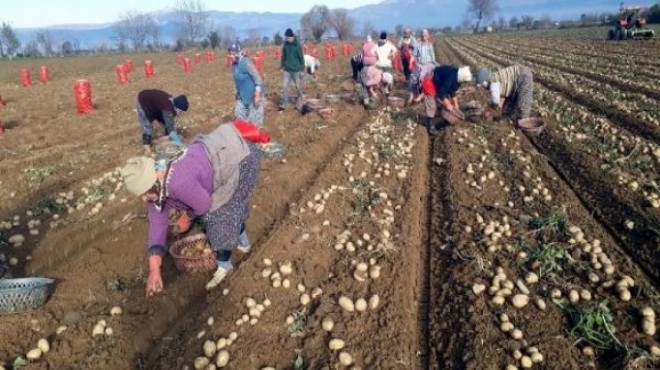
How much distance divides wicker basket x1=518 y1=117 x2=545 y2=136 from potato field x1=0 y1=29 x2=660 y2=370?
0.15 meters

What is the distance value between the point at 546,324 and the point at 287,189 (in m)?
3.87

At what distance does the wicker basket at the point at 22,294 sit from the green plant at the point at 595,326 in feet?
14.7

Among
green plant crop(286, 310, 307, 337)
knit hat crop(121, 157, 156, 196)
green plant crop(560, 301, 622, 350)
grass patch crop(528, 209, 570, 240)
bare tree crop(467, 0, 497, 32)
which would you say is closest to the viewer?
knit hat crop(121, 157, 156, 196)

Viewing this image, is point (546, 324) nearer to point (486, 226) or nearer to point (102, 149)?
point (486, 226)

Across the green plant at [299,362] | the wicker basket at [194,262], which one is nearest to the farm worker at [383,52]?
the wicker basket at [194,262]

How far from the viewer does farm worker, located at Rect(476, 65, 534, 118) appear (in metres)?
8.02

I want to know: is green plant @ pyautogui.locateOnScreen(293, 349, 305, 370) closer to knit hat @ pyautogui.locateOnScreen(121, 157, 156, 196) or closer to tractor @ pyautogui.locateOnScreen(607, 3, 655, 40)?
knit hat @ pyautogui.locateOnScreen(121, 157, 156, 196)

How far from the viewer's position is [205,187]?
12.9 feet

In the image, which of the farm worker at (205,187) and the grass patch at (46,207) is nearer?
the farm worker at (205,187)

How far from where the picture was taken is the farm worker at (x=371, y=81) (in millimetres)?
11406

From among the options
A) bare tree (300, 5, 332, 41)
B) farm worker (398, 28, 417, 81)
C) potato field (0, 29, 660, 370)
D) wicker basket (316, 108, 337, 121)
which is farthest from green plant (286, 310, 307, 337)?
bare tree (300, 5, 332, 41)

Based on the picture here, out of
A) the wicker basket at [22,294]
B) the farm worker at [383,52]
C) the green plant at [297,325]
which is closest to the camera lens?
the green plant at [297,325]

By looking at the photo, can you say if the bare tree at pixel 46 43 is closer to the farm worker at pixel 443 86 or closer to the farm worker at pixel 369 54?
the farm worker at pixel 369 54

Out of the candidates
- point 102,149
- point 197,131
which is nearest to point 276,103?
point 197,131
